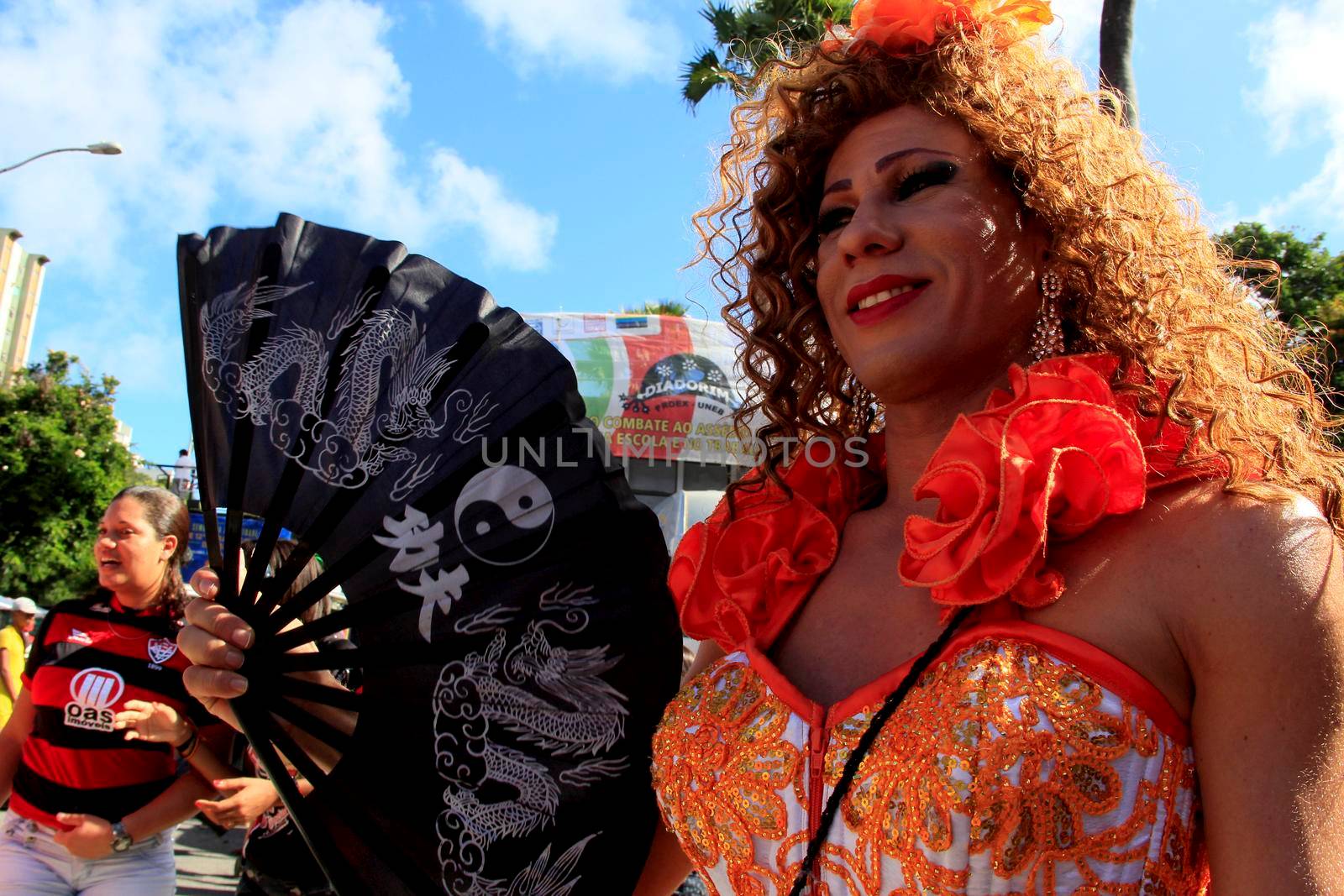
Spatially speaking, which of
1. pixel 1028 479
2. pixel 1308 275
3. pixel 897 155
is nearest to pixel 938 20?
pixel 897 155

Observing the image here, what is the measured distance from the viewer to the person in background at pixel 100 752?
319 centimetres

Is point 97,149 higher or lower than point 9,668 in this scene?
higher

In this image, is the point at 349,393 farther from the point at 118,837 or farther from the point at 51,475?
the point at 51,475

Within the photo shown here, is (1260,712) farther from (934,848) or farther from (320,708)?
(320,708)

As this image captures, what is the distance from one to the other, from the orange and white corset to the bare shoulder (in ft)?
0.33

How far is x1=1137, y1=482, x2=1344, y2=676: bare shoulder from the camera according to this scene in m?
1.04

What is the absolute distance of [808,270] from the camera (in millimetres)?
1959

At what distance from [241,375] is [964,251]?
1279mm

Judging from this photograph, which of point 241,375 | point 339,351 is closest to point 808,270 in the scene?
point 339,351

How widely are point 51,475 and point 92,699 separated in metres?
23.7

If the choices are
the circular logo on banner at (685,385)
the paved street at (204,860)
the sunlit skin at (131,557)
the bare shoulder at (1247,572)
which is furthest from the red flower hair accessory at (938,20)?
the circular logo on banner at (685,385)

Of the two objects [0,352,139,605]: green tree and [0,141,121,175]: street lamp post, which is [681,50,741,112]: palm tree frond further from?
[0,352,139,605]: green tree

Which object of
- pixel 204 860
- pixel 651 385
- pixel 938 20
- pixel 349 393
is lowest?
pixel 204 860

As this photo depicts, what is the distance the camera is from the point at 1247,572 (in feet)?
3.55
